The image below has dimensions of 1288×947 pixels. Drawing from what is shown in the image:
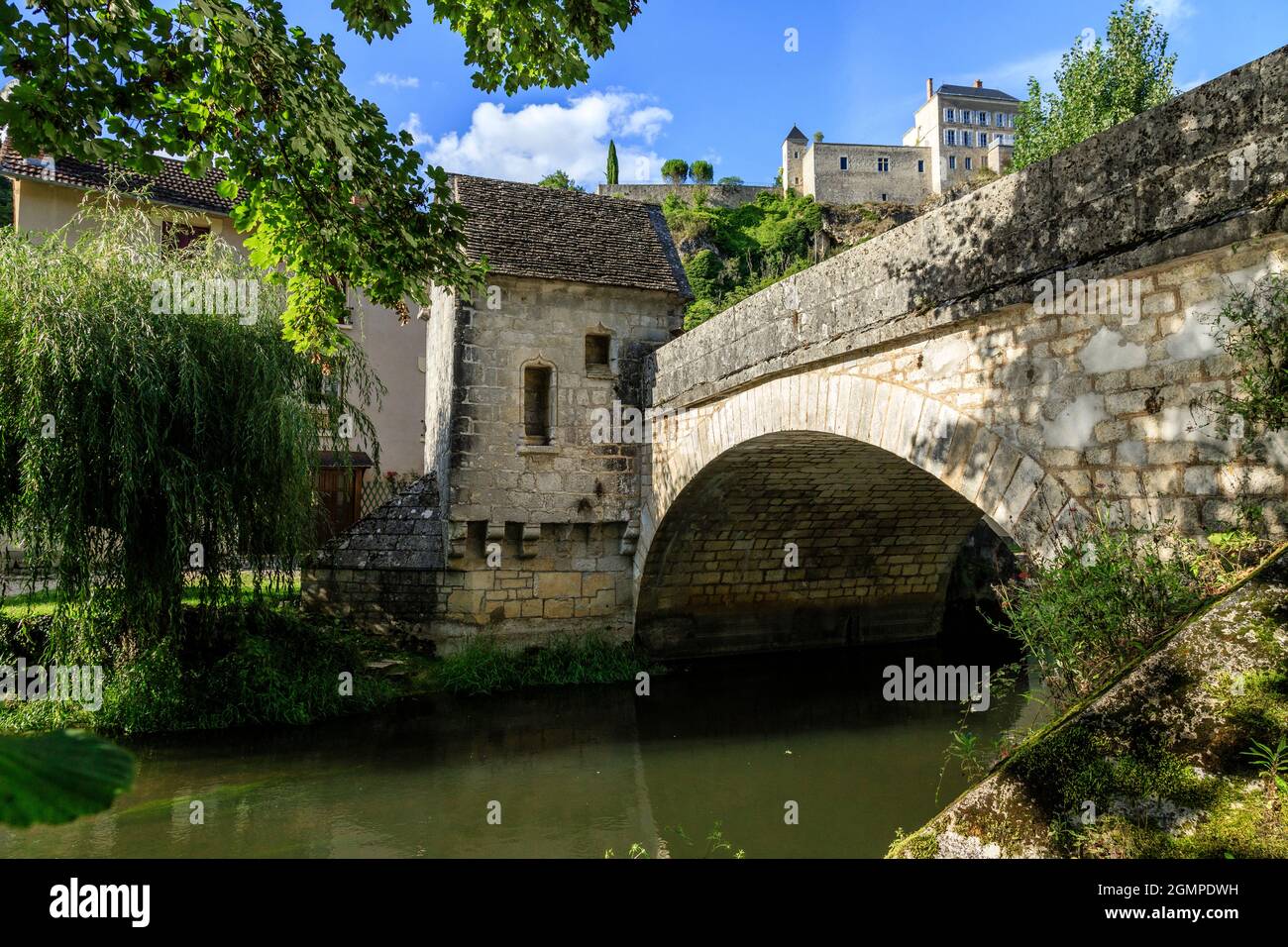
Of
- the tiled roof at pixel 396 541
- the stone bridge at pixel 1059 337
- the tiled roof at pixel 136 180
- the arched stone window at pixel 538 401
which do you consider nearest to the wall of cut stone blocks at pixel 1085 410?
the stone bridge at pixel 1059 337

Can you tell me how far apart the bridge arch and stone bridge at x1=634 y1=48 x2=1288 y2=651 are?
0.03 metres

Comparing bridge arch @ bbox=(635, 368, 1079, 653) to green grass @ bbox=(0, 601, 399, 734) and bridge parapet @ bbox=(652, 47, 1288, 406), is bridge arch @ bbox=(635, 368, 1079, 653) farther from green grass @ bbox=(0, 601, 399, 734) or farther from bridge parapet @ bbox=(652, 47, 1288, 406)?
green grass @ bbox=(0, 601, 399, 734)

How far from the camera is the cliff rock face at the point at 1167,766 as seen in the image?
6.33ft

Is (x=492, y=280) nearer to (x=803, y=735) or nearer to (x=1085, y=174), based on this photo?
(x=803, y=735)

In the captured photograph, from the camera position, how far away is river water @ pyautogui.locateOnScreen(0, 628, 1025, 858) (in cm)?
Result: 557

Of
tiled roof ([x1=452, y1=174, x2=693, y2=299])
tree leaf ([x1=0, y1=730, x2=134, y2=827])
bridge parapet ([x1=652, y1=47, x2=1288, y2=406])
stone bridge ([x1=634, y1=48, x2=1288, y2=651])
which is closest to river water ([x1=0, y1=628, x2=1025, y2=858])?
stone bridge ([x1=634, y1=48, x2=1288, y2=651])

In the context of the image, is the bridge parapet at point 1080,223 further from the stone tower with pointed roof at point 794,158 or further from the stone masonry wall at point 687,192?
the stone tower with pointed roof at point 794,158

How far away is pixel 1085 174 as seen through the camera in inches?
161

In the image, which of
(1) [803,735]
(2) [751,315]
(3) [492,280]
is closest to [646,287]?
(3) [492,280]

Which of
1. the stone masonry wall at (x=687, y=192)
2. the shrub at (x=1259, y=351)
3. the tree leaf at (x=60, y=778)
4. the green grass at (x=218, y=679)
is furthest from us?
the stone masonry wall at (x=687, y=192)

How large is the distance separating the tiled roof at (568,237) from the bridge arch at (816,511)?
2.07 meters

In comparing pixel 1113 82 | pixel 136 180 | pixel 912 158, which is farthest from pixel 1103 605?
pixel 912 158
